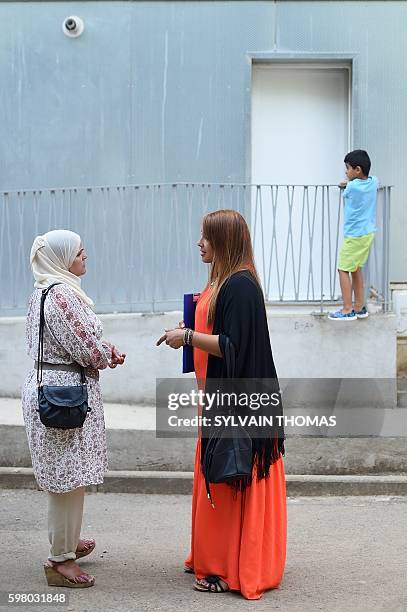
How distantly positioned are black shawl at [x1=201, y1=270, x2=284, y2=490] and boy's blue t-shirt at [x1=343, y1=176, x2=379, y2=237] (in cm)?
397

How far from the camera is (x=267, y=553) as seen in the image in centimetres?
524

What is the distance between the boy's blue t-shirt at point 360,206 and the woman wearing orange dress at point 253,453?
3864 mm

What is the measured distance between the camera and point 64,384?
5.21 m

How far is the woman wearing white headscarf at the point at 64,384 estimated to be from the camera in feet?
17.0

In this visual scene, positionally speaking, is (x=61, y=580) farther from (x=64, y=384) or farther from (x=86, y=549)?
(x=64, y=384)

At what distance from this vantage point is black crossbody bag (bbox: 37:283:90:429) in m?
5.12

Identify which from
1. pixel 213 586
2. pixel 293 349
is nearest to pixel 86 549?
pixel 213 586

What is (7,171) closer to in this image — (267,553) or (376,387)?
(376,387)

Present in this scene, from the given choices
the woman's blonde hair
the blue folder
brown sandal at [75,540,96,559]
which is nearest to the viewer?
the woman's blonde hair

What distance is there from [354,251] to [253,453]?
418 centimetres

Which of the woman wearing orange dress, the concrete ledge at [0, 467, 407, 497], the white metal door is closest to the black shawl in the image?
the woman wearing orange dress

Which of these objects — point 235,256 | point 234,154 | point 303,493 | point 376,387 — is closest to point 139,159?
point 234,154

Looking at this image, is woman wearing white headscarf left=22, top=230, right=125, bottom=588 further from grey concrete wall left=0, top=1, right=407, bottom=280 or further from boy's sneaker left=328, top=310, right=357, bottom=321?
grey concrete wall left=0, top=1, right=407, bottom=280

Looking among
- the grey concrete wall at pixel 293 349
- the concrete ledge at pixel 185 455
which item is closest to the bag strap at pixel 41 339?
the concrete ledge at pixel 185 455
